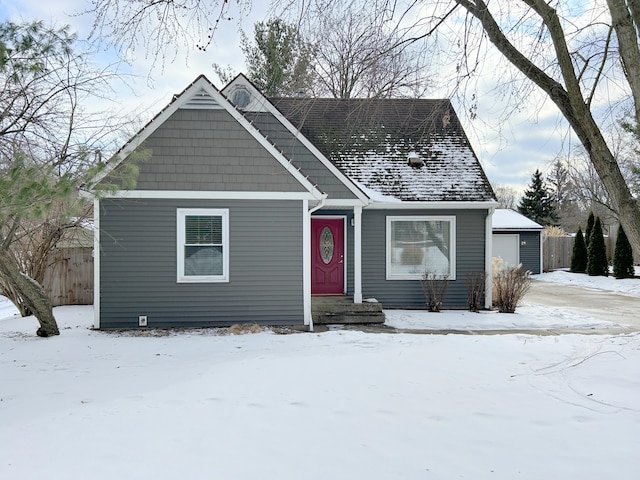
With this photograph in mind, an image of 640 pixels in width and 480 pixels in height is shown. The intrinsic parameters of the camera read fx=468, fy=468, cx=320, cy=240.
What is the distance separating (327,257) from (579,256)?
1791 cm

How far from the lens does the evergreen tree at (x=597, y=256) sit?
2189 centimetres

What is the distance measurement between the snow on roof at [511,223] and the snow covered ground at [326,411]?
1705 centimetres

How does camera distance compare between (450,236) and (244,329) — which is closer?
(244,329)

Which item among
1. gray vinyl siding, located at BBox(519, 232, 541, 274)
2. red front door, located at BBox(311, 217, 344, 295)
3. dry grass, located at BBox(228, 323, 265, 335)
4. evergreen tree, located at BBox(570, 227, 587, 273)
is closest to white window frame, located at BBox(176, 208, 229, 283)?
dry grass, located at BBox(228, 323, 265, 335)

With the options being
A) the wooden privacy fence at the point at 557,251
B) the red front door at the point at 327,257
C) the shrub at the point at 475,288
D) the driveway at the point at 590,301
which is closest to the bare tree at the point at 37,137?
the red front door at the point at 327,257

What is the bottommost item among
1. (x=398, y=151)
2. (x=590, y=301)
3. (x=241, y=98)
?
(x=590, y=301)

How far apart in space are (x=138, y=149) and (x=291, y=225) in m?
3.08

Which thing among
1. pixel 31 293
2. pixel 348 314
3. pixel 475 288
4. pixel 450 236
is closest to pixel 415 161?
pixel 450 236

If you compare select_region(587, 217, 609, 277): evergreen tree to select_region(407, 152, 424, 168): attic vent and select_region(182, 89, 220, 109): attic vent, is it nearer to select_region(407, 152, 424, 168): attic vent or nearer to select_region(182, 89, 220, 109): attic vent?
select_region(407, 152, 424, 168): attic vent

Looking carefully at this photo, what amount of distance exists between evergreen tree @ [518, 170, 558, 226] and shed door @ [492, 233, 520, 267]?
12968 millimetres

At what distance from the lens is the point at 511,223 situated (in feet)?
76.3

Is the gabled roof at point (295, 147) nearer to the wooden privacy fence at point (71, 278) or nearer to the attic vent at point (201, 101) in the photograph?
the attic vent at point (201, 101)

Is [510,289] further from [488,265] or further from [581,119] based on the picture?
[581,119]

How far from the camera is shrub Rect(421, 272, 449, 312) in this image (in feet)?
35.9
